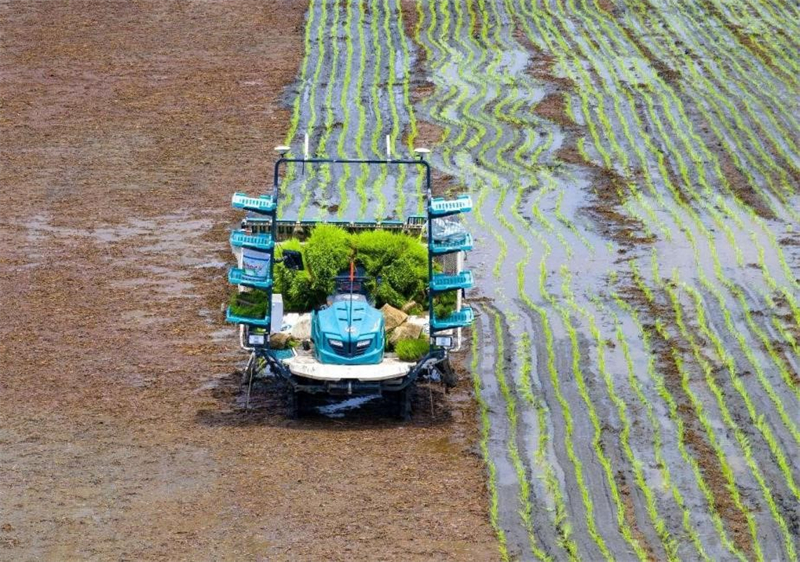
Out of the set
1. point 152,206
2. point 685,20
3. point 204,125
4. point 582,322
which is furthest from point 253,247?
point 685,20

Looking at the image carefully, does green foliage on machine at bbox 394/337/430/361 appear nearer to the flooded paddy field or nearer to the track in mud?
the flooded paddy field

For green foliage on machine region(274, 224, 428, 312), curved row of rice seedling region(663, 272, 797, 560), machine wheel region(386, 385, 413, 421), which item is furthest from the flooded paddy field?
green foliage on machine region(274, 224, 428, 312)

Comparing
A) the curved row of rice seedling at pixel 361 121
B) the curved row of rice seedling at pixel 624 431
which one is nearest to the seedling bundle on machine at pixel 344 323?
the curved row of rice seedling at pixel 624 431

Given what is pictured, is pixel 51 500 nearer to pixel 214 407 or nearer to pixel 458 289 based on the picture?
pixel 214 407

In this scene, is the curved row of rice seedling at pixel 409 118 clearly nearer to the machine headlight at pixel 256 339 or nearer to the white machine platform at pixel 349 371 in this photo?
the machine headlight at pixel 256 339

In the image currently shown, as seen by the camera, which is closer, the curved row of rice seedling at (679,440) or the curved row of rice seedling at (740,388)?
the curved row of rice seedling at (679,440)

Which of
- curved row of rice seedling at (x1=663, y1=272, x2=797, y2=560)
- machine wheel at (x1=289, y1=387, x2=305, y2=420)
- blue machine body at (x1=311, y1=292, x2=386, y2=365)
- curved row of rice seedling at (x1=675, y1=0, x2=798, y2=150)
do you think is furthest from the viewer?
curved row of rice seedling at (x1=675, y1=0, x2=798, y2=150)
